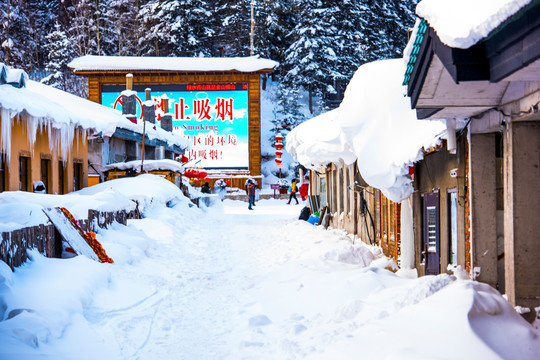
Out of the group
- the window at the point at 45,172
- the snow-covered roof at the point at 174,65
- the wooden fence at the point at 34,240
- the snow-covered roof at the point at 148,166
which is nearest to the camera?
the wooden fence at the point at 34,240

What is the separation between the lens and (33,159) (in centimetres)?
1602

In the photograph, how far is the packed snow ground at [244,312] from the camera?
→ 5.02m

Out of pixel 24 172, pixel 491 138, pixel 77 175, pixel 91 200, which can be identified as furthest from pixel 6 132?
pixel 491 138

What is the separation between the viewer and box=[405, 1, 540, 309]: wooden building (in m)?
4.42

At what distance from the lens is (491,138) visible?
282 inches

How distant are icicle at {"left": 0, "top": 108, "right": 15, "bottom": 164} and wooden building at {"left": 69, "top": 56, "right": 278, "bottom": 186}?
21741mm

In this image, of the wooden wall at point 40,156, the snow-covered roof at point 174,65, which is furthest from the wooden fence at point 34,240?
the snow-covered roof at point 174,65

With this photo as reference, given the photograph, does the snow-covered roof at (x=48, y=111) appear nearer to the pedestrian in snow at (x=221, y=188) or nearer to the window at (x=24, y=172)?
the window at (x=24, y=172)

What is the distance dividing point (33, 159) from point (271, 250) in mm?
7115

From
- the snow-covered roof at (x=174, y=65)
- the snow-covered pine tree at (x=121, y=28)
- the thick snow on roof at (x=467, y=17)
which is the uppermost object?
the snow-covered pine tree at (x=121, y=28)

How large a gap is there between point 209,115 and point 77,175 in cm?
1714

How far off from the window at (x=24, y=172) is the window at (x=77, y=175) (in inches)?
147

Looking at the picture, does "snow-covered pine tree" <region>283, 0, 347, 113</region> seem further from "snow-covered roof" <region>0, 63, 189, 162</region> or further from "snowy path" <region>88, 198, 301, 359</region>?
"snowy path" <region>88, 198, 301, 359</region>

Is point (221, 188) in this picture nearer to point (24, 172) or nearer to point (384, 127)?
point (24, 172)
